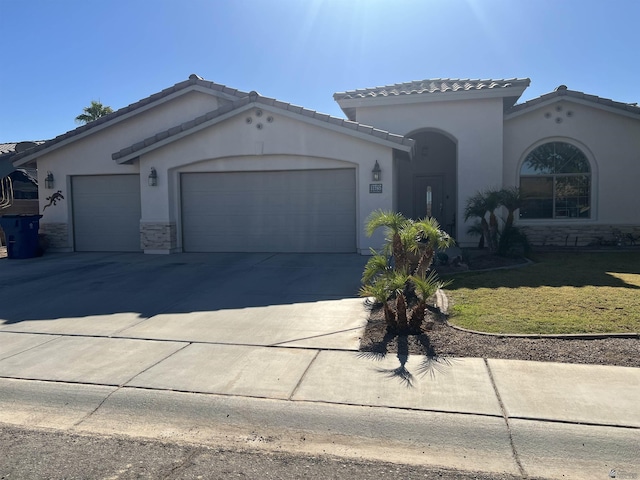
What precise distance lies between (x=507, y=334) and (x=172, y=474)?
442 cm

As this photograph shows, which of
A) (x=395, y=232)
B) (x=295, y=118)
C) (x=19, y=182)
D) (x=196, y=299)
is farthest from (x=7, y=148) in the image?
(x=395, y=232)

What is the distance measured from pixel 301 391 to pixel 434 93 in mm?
12008

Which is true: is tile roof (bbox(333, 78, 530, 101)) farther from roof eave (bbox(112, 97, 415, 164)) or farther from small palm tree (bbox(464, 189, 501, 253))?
small palm tree (bbox(464, 189, 501, 253))

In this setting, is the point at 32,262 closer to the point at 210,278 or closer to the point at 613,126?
the point at 210,278

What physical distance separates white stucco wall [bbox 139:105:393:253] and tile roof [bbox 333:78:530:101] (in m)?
2.78

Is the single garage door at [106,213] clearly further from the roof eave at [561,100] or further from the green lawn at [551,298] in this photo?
the roof eave at [561,100]

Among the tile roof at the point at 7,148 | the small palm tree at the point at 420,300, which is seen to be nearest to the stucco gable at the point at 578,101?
the small palm tree at the point at 420,300

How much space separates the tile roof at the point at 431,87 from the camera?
1434cm

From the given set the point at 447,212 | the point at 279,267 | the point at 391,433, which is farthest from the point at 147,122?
the point at 391,433

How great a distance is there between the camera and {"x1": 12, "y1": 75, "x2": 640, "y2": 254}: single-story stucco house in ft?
44.4

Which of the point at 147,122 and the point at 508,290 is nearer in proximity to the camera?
the point at 508,290

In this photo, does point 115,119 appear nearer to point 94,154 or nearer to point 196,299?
point 94,154

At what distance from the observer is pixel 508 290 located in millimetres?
8750

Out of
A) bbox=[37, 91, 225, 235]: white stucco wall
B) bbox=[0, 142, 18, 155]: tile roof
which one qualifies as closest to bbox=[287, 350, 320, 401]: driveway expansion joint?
bbox=[37, 91, 225, 235]: white stucco wall
